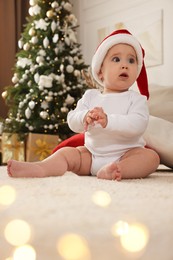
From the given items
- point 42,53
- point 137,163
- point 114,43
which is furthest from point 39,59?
point 137,163

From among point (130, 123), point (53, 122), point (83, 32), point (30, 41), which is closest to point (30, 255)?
point (130, 123)

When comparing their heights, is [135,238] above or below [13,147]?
above

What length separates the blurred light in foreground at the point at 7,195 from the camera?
0.87 meters

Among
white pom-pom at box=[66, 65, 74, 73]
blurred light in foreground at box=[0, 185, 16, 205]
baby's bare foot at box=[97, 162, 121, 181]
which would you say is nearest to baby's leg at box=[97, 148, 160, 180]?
baby's bare foot at box=[97, 162, 121, 181]

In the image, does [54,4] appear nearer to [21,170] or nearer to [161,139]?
[161,139]

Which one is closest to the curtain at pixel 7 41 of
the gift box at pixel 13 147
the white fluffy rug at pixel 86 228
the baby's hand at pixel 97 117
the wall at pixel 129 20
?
the wall at pixel 129 20

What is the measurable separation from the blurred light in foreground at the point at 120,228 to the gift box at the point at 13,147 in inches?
113

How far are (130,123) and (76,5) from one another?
3.42m

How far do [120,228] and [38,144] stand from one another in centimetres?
273

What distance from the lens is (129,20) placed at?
12.4ft

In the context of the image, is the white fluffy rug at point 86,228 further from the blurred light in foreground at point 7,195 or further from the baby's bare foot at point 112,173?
the baby's bare foot at point 112,173

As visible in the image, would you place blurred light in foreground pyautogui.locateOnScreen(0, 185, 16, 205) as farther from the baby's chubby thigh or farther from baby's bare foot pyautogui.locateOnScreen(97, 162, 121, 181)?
Answer: the baby's chubby thigh

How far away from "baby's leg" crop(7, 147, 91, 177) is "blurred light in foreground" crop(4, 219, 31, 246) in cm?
56

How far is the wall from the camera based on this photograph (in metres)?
3.43
